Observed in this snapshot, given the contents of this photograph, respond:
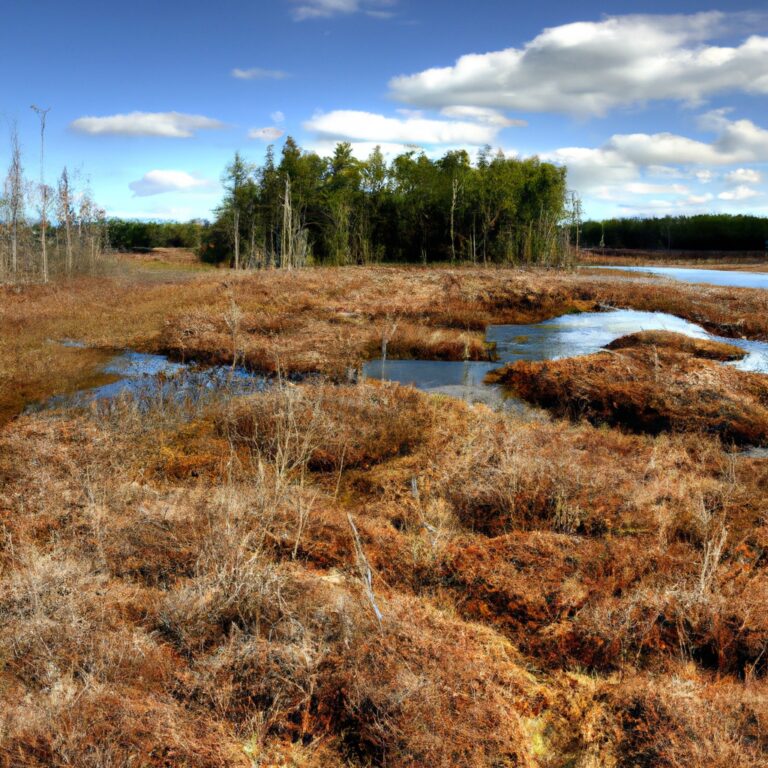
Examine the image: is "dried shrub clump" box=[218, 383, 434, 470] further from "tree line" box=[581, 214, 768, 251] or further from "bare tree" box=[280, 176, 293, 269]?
"tree line" box=[581, 214, 768, 251]

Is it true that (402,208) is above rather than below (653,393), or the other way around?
above

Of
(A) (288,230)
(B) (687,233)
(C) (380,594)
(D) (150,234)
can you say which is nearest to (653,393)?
(C) (380,594)

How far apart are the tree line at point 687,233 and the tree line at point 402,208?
26965 millimetres

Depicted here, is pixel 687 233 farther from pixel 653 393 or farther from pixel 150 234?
pixel 653 393

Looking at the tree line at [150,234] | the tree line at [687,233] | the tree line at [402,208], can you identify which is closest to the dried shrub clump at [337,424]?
the tree line at [402,208]

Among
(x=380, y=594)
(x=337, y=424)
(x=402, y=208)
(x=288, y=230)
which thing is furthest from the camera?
(x=402, y=208)

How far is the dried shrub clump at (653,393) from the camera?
9.32 metres

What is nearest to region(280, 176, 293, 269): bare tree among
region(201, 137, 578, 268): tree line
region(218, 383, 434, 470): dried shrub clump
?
region(201, 137, 578, 268): tree line

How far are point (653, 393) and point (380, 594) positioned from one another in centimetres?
759

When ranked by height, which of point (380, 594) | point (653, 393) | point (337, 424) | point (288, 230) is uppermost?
point (288, 230)

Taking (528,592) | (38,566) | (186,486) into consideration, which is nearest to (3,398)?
(186,486)

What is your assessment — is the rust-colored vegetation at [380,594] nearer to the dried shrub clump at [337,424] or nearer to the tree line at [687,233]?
the dried shrub clump at [337,424]

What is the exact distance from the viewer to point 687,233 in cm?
7869

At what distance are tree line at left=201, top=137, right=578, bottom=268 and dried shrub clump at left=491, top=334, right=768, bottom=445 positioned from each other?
35.2m
